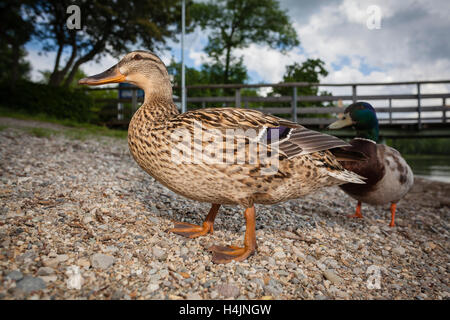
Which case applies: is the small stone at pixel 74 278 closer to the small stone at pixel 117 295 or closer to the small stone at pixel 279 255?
the small stone at pixel 117 295

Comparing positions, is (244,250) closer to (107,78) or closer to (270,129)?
→ (270,129)

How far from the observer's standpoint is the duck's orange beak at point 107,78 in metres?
2.39

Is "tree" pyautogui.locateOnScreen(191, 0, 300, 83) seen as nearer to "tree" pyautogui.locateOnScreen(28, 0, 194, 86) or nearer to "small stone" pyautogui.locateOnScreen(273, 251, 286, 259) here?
"tree" pyautogui.locateOnScreen(28, 0, 194, 86)

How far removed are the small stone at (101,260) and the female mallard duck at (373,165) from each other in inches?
112

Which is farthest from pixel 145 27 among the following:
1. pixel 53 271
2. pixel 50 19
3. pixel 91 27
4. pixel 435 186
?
pixel 53 271

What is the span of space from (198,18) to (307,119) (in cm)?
2173

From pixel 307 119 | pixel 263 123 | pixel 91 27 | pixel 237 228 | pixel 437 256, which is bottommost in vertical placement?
pixel 437 256

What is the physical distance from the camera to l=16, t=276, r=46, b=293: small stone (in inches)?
63.2

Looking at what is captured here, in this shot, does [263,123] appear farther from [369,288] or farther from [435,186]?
[435,186]

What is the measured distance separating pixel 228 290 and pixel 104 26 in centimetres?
1895

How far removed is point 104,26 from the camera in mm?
16969

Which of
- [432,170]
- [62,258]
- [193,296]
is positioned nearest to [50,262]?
[62,258]
